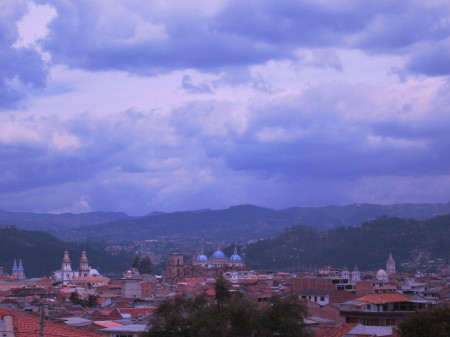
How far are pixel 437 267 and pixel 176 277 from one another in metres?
72.6

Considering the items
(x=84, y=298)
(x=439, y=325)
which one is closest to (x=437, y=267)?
(x=84, y=298)

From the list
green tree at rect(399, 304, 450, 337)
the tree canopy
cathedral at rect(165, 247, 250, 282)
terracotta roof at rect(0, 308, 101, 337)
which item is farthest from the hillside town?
cathedral at rect(165, 247, 250, 282)

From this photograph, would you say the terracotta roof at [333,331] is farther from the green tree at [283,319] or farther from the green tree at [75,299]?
the green tree at [75,299]

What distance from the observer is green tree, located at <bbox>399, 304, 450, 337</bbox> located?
35.2 metres

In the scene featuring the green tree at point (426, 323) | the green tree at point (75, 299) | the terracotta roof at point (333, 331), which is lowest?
the terracotta roof at point (333, 331)

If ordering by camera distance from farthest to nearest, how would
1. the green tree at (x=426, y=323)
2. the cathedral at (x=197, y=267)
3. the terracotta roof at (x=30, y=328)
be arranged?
the cathedral at (x=197, y=267) < the green tree at (x=426, y=323) < the terracotta roof at (x=30, y=328)

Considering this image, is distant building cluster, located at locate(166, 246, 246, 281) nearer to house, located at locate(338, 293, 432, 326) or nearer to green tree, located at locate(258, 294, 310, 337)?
house, located at locate(338, 293, 432, 326)

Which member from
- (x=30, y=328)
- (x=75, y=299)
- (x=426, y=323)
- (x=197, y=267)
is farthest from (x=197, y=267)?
(x=30, y=328)

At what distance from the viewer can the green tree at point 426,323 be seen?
3519cm

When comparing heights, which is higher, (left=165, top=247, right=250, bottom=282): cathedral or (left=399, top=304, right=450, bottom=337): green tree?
(left=165, top=247, right=250, bottom=282): cathedral

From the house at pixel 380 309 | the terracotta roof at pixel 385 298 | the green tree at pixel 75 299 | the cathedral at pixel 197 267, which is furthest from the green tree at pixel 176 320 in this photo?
the cathedral at pixel 197 267

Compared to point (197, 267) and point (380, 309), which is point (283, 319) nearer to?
point (380, 309)

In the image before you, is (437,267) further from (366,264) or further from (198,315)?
(198,315)

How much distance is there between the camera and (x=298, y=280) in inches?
3275
